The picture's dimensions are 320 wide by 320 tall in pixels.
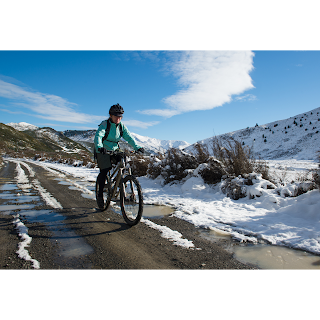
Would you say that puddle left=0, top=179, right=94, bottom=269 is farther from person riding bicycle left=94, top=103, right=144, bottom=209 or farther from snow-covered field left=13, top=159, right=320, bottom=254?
snow-covered field left=13, top=159, right=320, bottom=254

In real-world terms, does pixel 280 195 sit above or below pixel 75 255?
above

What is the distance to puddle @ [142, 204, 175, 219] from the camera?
442cm

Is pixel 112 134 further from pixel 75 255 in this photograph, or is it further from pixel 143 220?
pixel 75 255

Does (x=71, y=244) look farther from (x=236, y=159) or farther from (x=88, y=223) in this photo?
(x=236, y=159)

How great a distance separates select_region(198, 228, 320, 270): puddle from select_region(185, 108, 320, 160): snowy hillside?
23.4 metres

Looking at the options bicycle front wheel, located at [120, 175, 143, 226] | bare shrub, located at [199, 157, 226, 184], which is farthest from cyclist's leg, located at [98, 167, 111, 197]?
bare shrub, located at [199, 157, 226, 184]

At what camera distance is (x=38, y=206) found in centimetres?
487

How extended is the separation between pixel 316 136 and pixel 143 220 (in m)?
33.2

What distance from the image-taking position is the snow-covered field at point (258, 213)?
3.17m

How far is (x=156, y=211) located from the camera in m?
4.75

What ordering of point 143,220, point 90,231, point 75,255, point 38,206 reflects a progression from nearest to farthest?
1. point 75,255
2. point 90,231
3. point 143,220
4. point 38,206

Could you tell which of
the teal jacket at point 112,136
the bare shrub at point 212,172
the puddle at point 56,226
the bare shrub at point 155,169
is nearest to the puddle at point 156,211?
the teal jacket at point 112,136
